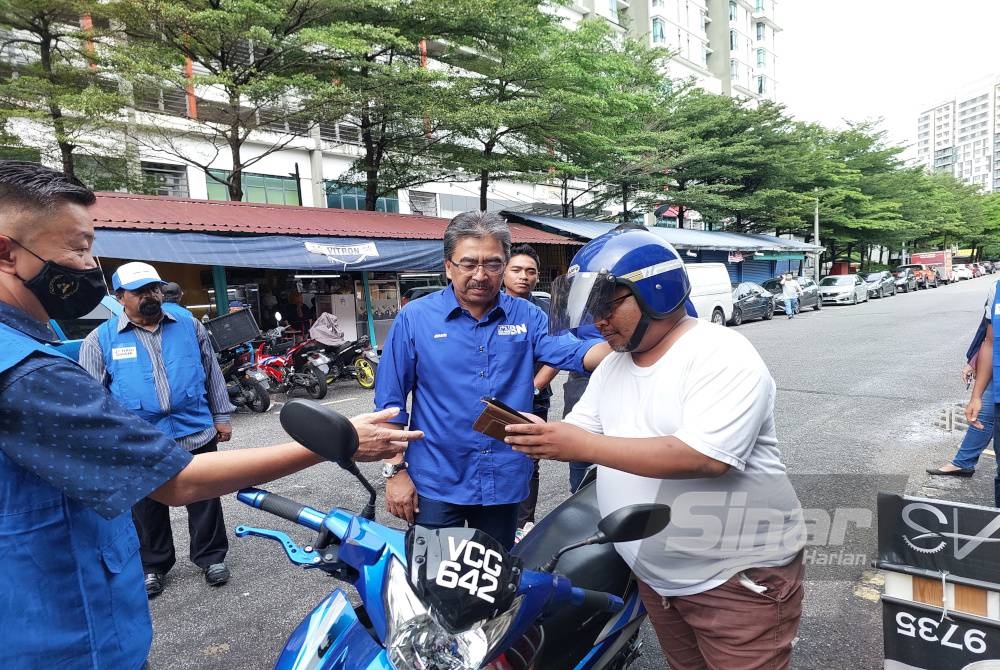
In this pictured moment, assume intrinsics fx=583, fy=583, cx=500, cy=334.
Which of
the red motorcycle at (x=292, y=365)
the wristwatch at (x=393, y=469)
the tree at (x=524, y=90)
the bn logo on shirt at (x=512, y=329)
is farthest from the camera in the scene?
the tree at (x=524, y=90)

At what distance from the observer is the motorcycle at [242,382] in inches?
324

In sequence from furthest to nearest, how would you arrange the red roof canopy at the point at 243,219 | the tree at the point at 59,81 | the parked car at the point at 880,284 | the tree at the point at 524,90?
1. the parked car at the point at 880,284
2. the tree at the point at 524,90
3. the tree at the point at 59,81
4. the red roof canopy at the point at 243,219

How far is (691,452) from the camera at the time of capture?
1.37 m

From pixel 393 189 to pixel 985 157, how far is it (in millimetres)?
158549

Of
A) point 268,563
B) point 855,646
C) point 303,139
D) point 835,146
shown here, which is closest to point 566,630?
point 855,646

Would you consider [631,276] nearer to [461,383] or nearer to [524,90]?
[461,383]

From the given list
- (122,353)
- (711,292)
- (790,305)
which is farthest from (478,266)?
(790,305)

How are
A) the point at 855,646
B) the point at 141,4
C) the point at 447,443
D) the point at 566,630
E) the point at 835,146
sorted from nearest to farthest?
the point at 566,630 < the point at 447,443 < the point at 855,646 < the point at 141,4 < the point at 835,146

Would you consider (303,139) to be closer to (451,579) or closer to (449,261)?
(449,261)

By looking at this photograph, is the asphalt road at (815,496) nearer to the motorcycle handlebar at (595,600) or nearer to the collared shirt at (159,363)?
the collared shirt at (159,363)

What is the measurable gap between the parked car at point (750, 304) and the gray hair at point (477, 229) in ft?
56.5

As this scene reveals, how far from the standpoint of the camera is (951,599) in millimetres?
1875

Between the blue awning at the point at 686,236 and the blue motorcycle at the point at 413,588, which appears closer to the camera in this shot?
the blue motorcycle at the point at 413,588

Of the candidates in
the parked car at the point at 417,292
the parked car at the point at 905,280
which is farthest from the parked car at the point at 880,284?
the parked car at the point at 417,292
